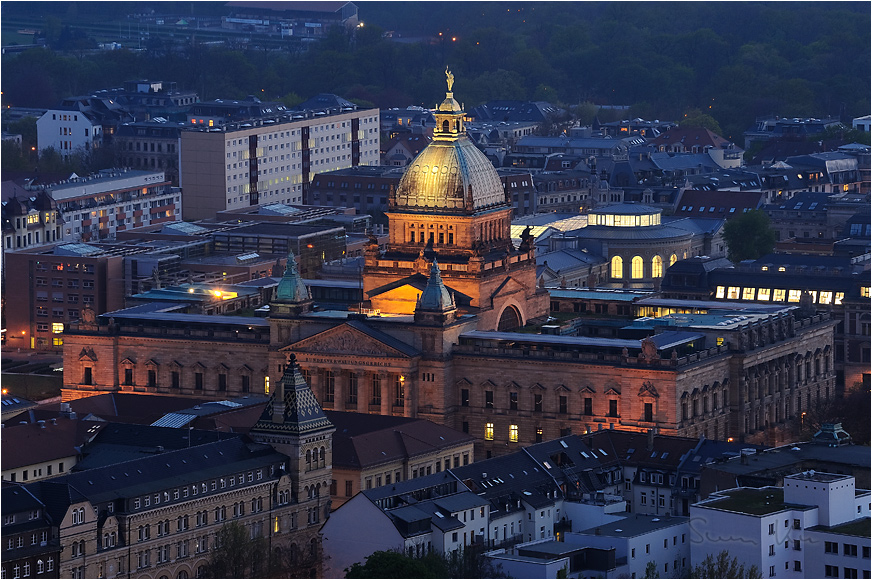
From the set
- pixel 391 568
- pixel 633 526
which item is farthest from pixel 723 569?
pixel 391 568

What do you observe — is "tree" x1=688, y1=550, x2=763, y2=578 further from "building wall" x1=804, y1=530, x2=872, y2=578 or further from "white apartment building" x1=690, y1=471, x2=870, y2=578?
"building wall" x1=804, y1=530, x2=872, y2=578

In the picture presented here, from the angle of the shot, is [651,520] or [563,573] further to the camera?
[651,520]

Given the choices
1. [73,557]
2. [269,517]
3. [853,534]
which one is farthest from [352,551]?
[853,534]

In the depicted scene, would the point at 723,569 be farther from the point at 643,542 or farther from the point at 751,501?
the point at 751,501

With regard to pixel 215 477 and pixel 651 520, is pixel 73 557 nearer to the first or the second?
pixel 215 477

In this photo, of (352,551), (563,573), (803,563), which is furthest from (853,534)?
(352,551)

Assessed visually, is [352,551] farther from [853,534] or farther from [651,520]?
[853,534]

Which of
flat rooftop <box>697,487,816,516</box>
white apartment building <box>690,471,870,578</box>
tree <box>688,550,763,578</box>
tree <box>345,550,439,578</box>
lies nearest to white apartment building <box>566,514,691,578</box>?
white apartment building <box>690,471,870,578</box>
